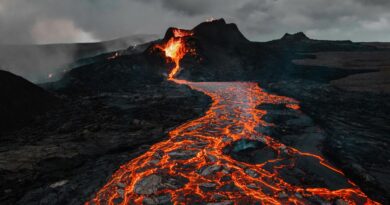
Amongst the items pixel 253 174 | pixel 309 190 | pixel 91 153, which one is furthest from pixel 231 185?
pixel 91 153

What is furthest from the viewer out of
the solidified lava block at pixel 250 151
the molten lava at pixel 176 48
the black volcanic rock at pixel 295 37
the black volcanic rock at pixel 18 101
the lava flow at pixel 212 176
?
the black volcanic rock at pixel 295 37

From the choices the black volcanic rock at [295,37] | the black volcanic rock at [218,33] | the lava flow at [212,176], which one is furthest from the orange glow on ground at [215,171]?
the black volcanic rock at [295,37]

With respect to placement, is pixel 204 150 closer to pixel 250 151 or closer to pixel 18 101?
pixel 250 151

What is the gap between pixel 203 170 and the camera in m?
11.2

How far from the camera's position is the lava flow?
9156 millimetres

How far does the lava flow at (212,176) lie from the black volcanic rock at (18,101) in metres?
11.2

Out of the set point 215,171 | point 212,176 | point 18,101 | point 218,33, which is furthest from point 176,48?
point 212,176

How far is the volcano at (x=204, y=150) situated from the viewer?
9.58m

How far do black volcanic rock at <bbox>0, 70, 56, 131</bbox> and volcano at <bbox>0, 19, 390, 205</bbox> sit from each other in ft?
2.64

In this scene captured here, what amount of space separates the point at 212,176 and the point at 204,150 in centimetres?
276

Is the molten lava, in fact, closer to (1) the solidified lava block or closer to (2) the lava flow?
(2) the lava flow

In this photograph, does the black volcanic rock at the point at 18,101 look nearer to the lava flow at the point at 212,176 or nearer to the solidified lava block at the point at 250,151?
the lava flow at the point at 212,176

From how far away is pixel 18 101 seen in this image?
18.4m

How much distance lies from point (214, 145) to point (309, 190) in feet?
19.0
